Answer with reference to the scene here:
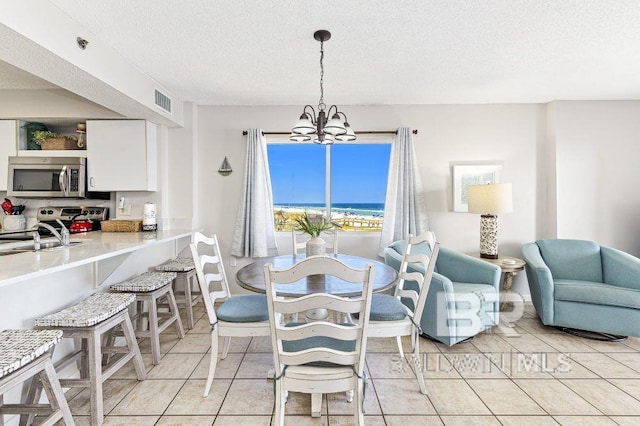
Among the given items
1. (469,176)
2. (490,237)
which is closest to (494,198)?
(490,237)

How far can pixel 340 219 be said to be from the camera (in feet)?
12.6

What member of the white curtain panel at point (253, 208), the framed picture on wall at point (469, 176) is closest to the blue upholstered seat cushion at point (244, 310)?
the white curtain panel at point (253, 208)

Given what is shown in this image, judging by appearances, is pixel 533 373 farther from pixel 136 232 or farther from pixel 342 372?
pixel 136 232

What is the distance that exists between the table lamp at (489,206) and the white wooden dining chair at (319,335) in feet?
7.57

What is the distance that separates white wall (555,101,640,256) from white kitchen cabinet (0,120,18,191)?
588cm

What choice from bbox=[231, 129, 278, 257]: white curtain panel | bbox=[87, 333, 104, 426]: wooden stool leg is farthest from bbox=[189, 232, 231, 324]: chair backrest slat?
bbox=[231, 129, 278, 257]: white curtain panel

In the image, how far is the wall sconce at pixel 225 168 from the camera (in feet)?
12.2

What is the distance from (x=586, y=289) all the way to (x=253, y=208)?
330cm

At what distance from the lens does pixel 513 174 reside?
12.1 ft

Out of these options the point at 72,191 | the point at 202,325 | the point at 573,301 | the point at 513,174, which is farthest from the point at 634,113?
the point at 72,191

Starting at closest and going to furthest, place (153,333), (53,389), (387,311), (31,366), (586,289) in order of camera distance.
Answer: (31,366) < (53,389) < (387,311) < (153,333) < (586,289)

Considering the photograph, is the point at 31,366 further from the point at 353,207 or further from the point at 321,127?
the point at 353,207

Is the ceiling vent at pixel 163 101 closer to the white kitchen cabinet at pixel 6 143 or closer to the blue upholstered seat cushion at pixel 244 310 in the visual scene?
the white kitchen cabinet at pixel 6 143

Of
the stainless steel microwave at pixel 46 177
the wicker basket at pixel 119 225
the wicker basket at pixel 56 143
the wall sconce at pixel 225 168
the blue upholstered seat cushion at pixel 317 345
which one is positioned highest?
the wicker basket at pixel 56 143
